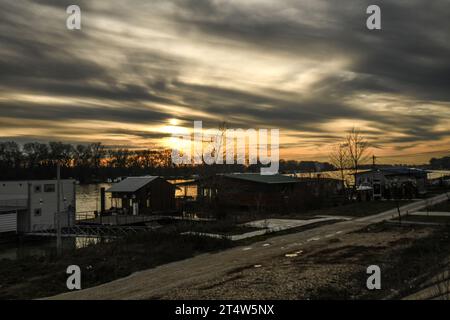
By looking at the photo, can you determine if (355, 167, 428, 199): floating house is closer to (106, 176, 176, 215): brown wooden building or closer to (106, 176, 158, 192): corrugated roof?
(106, 176, 176, 215): brown wooden building

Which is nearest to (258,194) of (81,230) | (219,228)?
(81,230)

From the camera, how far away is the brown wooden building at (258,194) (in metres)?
47.2

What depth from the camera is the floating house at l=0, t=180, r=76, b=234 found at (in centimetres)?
4812

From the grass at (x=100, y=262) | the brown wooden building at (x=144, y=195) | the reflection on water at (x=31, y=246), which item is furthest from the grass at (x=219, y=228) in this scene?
the brown wooden building at (x=144, y=195)

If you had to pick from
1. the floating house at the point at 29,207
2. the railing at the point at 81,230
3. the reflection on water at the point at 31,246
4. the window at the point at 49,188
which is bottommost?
the reflection on water at the point at 31,246

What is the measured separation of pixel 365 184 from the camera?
226 ft

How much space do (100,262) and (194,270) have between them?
4438mm

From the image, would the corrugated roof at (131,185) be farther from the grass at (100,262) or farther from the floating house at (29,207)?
the grass at (100,262)

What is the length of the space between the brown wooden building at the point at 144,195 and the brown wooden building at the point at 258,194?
9.43m

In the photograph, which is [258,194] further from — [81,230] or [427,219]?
[427,219]

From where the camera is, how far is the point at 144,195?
192 feet

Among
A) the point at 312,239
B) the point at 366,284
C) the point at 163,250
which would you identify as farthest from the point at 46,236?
the point at 366,284
